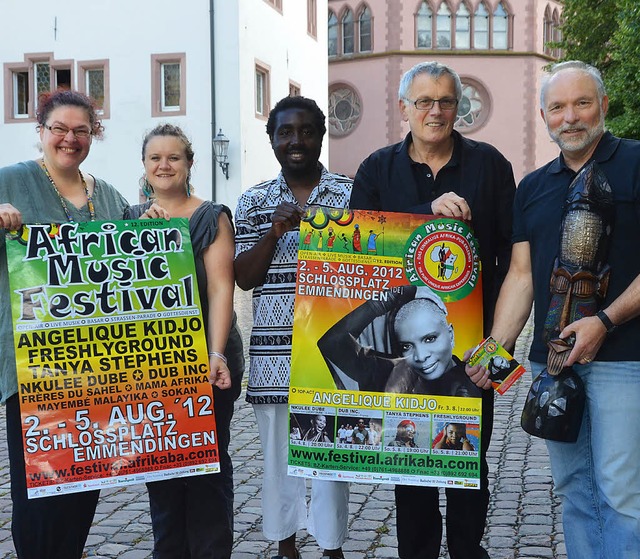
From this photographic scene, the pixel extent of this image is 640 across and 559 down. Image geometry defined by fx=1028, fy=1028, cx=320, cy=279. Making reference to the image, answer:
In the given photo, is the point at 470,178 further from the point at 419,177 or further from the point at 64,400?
the point at 64,400

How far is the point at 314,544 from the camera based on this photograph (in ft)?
17.6

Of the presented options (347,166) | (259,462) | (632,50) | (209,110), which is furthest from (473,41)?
(259,462)

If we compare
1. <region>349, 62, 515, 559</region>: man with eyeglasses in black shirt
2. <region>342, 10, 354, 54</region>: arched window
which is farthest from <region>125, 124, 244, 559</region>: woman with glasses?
<region>342, 10, 354, 54</region>: arched window

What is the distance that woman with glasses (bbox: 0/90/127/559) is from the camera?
405cm

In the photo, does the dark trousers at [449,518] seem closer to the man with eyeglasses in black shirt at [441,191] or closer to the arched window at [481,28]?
the man with eyeglasses in black shirt at [441,191]

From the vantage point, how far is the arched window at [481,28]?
50.7 metres

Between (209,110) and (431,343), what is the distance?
22.7 m

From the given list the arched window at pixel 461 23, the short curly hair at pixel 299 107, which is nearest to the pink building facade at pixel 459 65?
the arched window at pixel 461 23

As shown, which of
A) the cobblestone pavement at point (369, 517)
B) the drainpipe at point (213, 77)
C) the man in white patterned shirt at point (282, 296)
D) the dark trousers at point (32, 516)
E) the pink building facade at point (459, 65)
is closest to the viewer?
the dark trousers at point (32, 516)

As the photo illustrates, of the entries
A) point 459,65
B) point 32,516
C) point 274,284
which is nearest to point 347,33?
point 459,65

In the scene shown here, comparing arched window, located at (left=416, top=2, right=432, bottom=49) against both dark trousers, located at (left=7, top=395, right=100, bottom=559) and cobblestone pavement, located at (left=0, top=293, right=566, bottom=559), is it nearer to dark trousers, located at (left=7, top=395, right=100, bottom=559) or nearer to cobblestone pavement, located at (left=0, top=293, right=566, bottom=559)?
cobblestone pavement, located at (left=0, top=293, right=566, bottom=559)

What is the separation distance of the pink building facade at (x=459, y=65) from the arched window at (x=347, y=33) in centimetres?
7

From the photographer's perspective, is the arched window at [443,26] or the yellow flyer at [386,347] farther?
the arched window at [443,26]

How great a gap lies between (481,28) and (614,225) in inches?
1939
